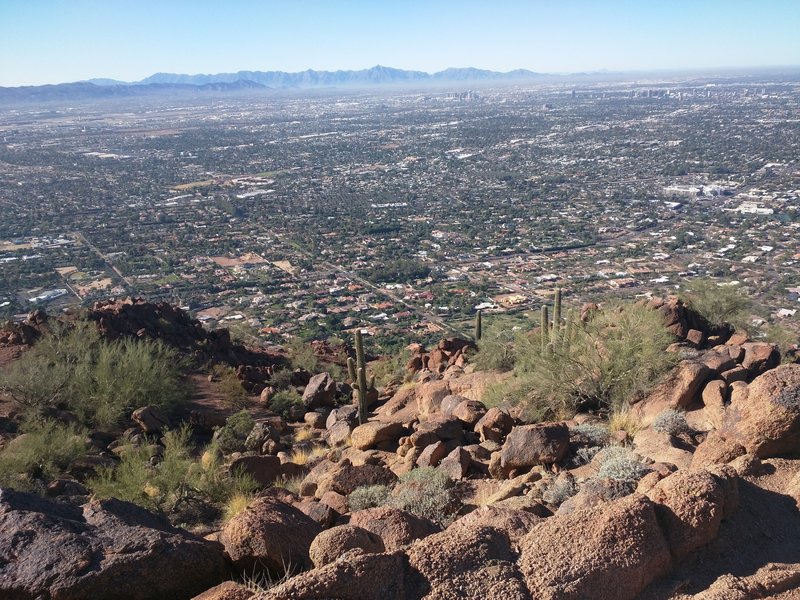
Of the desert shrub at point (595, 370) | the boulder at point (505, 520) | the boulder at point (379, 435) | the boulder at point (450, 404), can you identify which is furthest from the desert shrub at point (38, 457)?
the desert shrub at point (595, 370)

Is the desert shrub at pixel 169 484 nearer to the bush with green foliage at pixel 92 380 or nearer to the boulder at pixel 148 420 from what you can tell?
the boulder at pixel 148 420

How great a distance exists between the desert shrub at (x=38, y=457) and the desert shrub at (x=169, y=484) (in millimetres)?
886

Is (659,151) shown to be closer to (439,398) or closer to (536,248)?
(536,248)

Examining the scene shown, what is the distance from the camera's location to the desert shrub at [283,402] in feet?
59.5

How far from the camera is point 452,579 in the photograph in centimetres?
437

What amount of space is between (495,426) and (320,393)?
8.19 metres

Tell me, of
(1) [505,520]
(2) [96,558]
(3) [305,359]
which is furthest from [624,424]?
(3) [305,359]

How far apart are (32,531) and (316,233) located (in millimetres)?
61321

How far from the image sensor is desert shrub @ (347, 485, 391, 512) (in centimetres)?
831

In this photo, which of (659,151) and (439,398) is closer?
(439,398)

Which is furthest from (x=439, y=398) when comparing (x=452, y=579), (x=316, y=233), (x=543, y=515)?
(x=316, y=233)

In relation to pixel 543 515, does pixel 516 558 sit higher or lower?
higher

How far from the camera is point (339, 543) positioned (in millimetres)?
5035

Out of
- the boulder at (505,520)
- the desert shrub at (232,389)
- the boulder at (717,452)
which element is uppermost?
the boulder at (505,520)
